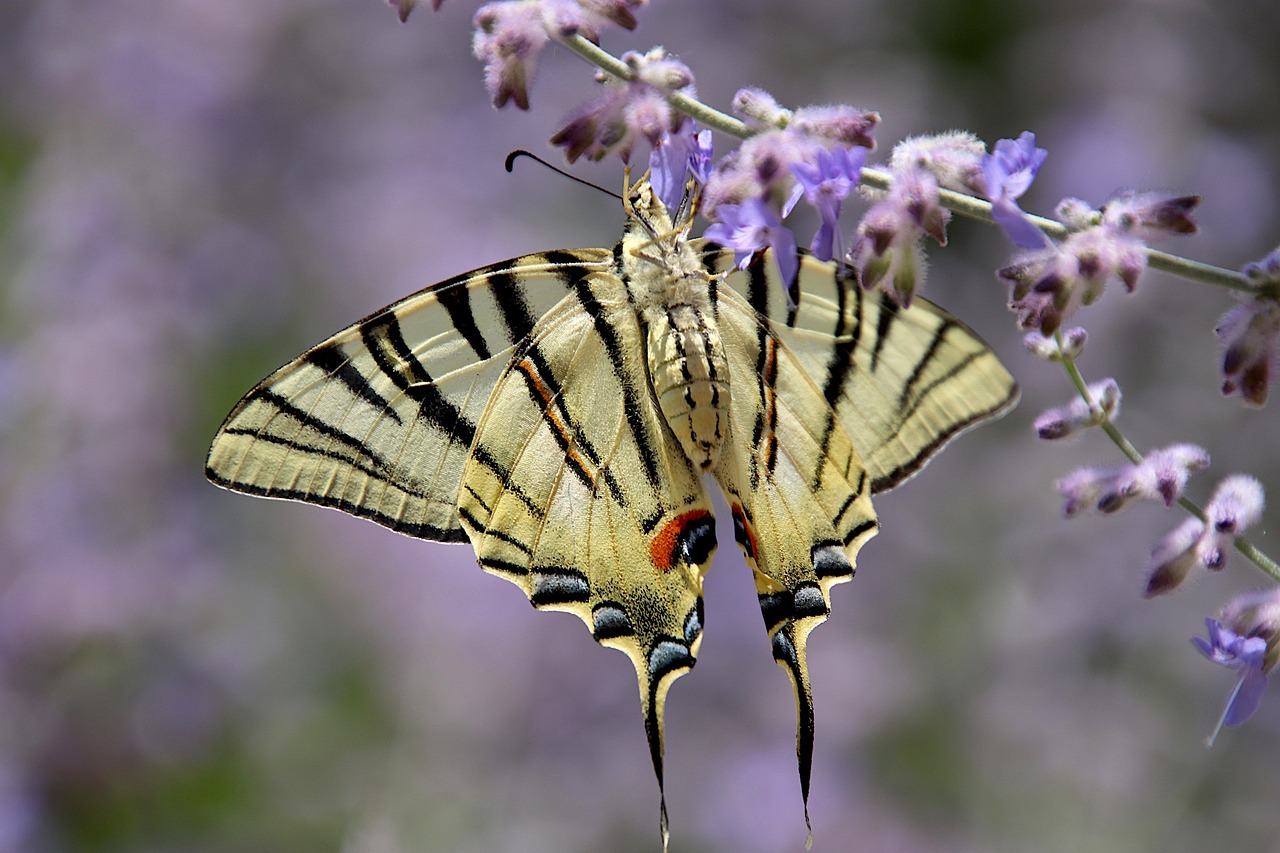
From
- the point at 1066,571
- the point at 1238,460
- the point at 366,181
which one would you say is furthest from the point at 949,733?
the point at 366,181

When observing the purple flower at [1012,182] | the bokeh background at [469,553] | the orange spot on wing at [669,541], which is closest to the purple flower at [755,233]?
the purple flower at [1012,182]

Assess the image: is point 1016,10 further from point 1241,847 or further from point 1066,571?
point 1241,847

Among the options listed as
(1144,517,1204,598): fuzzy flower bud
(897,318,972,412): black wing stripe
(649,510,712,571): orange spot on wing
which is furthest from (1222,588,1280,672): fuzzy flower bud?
(649,510,712,571): orange spot on wing

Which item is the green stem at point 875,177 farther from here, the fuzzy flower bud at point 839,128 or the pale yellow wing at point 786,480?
the pale yellow wing at point 786,480

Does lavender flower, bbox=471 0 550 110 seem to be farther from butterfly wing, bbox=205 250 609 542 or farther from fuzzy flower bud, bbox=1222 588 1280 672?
fuzzy flower bud, bbox=1222 588 1280 672

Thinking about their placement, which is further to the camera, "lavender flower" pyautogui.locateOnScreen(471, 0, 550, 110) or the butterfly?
the butterfly

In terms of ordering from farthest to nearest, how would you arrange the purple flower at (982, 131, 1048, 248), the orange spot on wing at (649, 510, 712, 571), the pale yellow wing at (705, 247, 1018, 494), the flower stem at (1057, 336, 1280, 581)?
the orange spot on wing at (649, 510, 712, 571), the pale yellow wing at (705, 247, 1018, 494), the flower stem at (1057, 336, 1280, 581), the purple flower at (982, 131, 1048, 248)
